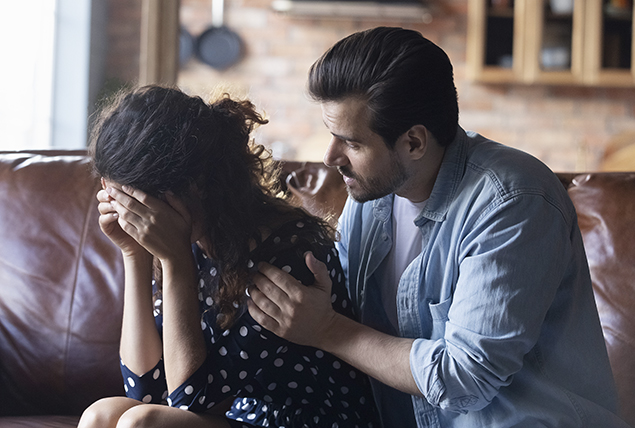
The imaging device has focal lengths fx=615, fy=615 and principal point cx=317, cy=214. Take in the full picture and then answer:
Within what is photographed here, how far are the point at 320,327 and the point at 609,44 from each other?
11.7 feet

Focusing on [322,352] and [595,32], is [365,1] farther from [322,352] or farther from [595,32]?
[322,352]

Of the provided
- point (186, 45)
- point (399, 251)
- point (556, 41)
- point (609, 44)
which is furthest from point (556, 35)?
point (399, 251)

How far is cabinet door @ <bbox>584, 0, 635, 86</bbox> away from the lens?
12.3 feet

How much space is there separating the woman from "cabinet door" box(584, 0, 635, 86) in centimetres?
326

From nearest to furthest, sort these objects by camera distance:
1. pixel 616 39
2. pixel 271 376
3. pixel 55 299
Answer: pixel 271 376
pixel 55 299
pixel 616 39

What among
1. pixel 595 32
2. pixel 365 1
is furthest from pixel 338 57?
pixel 595 32

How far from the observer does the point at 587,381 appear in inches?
38.6

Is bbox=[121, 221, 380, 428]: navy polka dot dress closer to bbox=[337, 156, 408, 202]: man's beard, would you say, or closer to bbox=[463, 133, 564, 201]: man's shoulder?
bbox=[337, 156, 408, 202]: man's beard

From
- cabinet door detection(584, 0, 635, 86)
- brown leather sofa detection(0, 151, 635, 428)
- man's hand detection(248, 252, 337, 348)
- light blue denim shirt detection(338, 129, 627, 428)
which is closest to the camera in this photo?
light blue denim shirt detection(338, 129, 627, 428)

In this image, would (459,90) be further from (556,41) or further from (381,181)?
(381,181)

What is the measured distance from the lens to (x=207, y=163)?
1040 mm

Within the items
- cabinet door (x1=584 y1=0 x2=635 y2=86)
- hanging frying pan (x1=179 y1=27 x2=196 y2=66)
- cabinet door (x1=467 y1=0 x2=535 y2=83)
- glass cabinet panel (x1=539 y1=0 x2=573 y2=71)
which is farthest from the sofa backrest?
cabinet door (x1=584 y1=0 x2=635 y2=86)

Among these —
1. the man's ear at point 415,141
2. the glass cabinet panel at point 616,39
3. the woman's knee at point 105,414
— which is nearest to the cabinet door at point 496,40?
the glass cabinet panel at point 616,39

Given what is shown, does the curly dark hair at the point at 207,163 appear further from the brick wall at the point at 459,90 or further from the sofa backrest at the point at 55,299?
the brick wall at the point at 459,90
